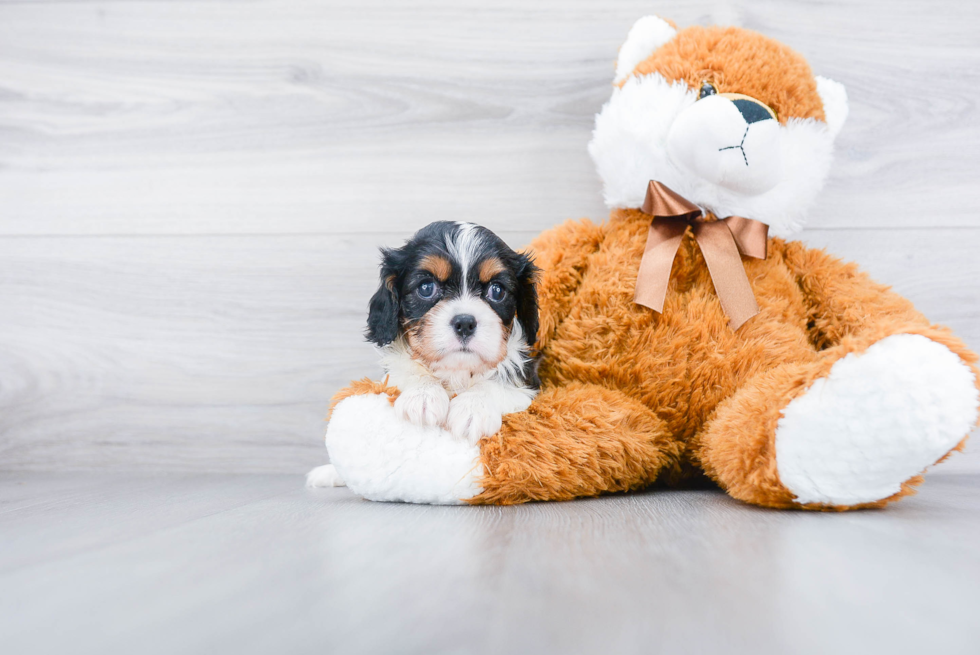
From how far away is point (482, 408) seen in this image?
113cm

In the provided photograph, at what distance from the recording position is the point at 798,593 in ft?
2.11

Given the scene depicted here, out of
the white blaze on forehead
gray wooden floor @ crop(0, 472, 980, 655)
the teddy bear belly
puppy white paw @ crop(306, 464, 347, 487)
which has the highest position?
the white blaze on forehead

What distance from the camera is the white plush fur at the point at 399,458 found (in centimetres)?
107

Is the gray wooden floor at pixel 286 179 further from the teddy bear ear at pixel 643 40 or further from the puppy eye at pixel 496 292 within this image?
the puppy eye at pixel 496 292

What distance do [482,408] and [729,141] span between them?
0.69 m

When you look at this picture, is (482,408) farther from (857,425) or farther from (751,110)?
(751,110)

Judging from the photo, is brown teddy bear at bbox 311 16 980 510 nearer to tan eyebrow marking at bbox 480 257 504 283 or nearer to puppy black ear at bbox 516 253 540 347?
puppy black ear at bbox 516 253 540 347

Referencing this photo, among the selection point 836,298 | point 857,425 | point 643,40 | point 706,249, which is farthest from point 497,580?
point 643,40

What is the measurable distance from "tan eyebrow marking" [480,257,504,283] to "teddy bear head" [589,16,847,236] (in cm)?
37

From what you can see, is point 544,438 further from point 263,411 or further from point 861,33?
point 861,33

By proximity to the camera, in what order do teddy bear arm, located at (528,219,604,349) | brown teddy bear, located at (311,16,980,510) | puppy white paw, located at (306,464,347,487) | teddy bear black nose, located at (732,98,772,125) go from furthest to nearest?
puppy white paw, located at (306,464,347,487) → teddy bear arm, located at (528,219,604,349) → teddy bear black nose, located at (732,98,772,125) → brown teddy bear, located at (311,16,980,510)

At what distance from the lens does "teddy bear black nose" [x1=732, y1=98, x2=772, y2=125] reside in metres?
1.21

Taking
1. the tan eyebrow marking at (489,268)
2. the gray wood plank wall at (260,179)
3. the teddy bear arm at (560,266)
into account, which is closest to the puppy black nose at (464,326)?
the tan eyebrow marking at (489,268)

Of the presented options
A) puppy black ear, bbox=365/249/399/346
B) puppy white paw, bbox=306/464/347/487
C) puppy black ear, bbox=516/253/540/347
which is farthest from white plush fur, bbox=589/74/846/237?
puppy white paw, bbox=306/464/347/487
